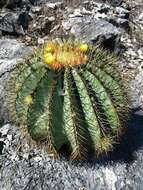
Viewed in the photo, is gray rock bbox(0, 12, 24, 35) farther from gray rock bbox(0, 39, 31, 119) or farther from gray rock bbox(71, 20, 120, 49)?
gray rock bbox(71, 20, 120, 49)

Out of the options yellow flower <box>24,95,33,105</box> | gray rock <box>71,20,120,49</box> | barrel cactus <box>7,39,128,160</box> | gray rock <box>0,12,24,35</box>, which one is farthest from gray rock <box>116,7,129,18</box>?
yellow flower <box>24,95,33,105</box>

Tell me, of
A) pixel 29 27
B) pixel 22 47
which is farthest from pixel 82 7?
pixel 22 47

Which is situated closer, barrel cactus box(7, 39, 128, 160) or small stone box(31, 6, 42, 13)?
barrel cactus box(7, 39, 128, 160)

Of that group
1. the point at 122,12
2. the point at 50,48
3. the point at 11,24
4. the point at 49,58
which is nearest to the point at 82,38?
the point at 11,24

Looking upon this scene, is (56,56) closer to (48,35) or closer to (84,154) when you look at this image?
(84,154)

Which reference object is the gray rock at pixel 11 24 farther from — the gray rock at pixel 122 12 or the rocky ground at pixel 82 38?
the gray rock at pixel 122 12

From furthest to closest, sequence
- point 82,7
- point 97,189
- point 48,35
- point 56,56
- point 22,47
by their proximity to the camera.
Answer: point 82,7
point 48,35
point 22,47
point 97,189
point 56,56

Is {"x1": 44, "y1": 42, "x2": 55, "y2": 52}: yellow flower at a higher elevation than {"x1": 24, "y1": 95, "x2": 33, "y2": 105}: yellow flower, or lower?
higher
